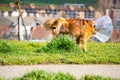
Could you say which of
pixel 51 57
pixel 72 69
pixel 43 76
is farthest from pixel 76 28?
pixel 43 76

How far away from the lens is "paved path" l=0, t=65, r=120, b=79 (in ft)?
27.2

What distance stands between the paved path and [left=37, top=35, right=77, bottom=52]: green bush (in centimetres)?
177

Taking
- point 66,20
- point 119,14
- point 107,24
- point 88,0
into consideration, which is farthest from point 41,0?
point 66,20

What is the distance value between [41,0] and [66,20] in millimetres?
37008

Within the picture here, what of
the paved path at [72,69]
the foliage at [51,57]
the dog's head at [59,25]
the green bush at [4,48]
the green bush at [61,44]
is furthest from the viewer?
the dog's head at [59,25]

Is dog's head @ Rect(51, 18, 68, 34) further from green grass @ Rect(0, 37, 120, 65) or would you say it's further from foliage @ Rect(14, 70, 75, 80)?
foliage @ Rect(14, 70, 75, 80)

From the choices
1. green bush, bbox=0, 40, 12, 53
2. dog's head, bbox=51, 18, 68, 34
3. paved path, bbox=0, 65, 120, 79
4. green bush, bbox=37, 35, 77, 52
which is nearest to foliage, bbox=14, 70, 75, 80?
paved path, bbox=0, 65, 120, 79

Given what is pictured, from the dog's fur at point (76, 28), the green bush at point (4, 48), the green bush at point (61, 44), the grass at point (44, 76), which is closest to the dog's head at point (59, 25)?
the dog's fur at point (76, 28)

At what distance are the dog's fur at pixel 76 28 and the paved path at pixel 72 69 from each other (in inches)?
84.2

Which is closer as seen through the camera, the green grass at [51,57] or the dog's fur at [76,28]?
the green grass at [51,57]

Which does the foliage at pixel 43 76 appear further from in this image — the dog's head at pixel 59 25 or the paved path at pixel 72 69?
the dog's head at pixel 59 25

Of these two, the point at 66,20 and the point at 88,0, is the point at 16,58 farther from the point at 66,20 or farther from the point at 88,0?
the point at 88,0

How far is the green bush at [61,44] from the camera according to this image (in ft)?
36.3

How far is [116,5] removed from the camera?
42.9 metres
